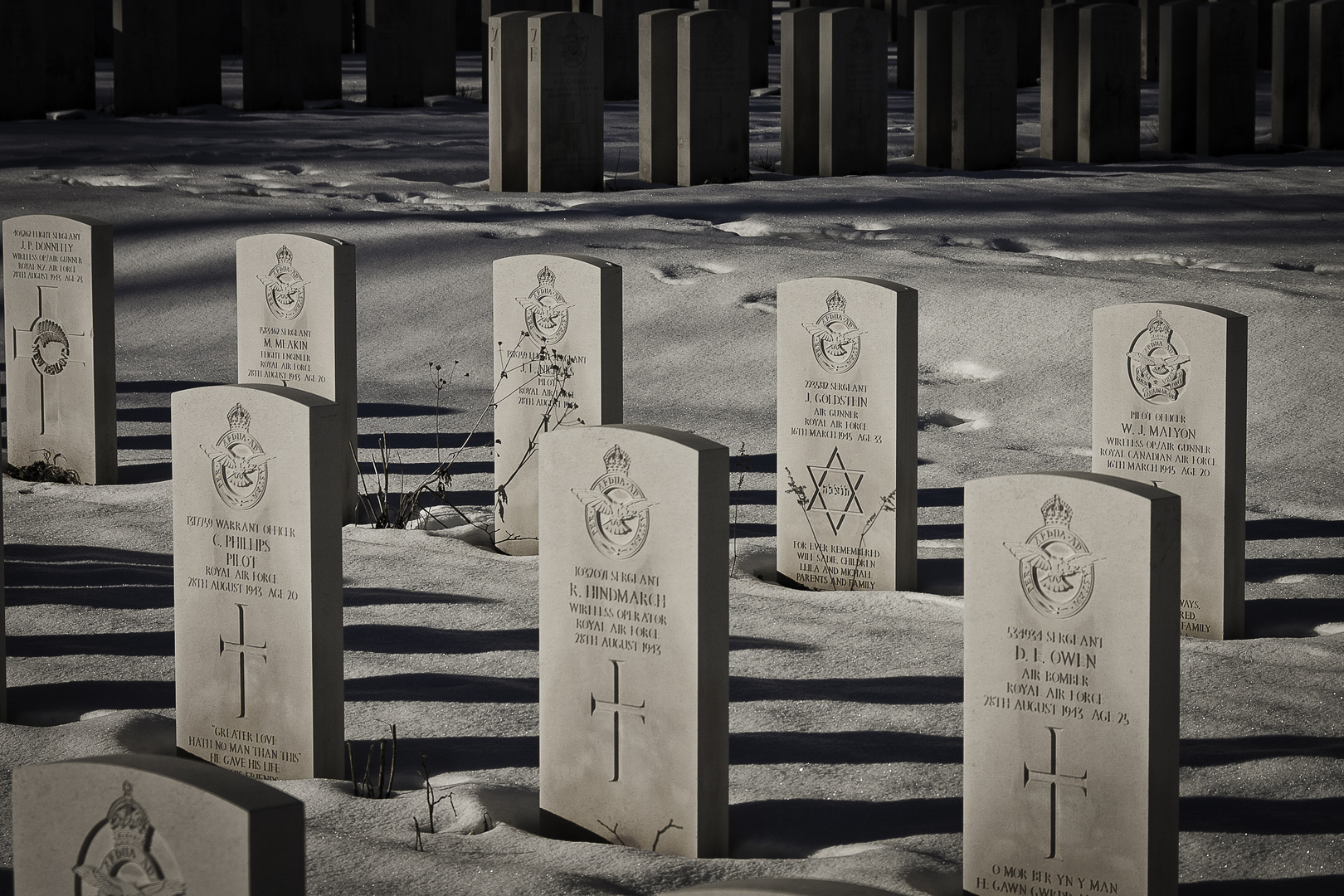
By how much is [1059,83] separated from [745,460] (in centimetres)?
856

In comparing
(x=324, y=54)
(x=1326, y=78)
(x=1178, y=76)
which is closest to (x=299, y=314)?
(x=1178, y=76)

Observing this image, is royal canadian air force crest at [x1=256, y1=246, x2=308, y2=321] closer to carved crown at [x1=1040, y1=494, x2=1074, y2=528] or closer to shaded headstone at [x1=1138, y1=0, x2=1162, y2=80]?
carved crown at [x1=1040, y1=494, x2=1074, y2=528]

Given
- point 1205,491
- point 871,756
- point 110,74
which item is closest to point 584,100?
point 1205,491

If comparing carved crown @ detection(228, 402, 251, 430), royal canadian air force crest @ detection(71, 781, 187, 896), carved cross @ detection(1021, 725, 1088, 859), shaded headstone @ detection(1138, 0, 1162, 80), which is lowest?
carved cross @ detection(1021, 725, 1088, 859)

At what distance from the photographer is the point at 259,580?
394 cm

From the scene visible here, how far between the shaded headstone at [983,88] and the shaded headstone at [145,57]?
351 inches

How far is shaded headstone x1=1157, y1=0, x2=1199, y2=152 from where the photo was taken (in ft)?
47.0

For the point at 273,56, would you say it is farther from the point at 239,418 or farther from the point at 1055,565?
the point at 1055,565

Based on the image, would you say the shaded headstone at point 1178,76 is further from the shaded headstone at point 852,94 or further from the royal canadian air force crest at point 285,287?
the royal canadian air force crest at point 285,287

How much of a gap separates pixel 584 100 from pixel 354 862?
9689 millimetres

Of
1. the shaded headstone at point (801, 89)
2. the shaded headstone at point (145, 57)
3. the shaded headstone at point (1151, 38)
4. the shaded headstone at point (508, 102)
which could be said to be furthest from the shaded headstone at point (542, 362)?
the shaded headstone at point (1151, 38)

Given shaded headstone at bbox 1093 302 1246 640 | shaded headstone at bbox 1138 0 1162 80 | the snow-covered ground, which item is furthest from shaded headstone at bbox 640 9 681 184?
shaded headstone at bbox 1138 0 1162 80

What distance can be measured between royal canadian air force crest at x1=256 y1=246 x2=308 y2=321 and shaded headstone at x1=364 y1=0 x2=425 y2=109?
1345 cm

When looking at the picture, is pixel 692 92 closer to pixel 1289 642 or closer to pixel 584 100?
pixel 584 100
